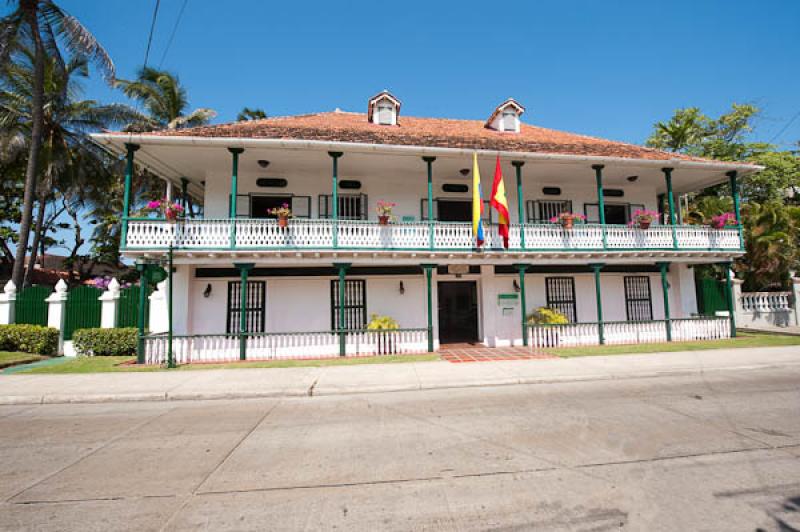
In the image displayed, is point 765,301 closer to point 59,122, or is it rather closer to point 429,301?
point 429,301

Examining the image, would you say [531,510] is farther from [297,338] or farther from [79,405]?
[297,338]

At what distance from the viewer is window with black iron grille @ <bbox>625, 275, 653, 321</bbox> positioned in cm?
1522

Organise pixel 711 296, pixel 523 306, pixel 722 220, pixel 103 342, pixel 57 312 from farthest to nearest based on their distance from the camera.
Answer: pixel 711 296, pixel 722 220, pixel 57 312, pixel 523 306, pixel 103 342

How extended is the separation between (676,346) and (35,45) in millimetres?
28094

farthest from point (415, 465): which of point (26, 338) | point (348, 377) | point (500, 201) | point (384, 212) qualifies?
point (26, 338)

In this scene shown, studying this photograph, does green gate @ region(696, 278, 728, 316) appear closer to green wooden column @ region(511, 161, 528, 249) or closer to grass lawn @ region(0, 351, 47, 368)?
green wooden column @ region(511, 161, 528, 249)

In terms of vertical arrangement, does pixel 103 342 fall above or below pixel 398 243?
below

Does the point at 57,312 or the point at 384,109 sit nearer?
the point at 57,312

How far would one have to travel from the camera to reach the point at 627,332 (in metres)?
13.7

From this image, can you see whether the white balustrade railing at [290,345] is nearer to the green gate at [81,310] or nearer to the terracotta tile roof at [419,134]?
the green gate at [81,310]

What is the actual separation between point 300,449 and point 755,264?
2200 cm

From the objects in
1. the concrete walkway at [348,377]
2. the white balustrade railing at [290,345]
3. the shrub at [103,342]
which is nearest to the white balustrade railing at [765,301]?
the concrete walkway at [348,377]

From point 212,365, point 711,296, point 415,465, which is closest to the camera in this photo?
point 415,465

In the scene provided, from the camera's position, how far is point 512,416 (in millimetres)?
5742
